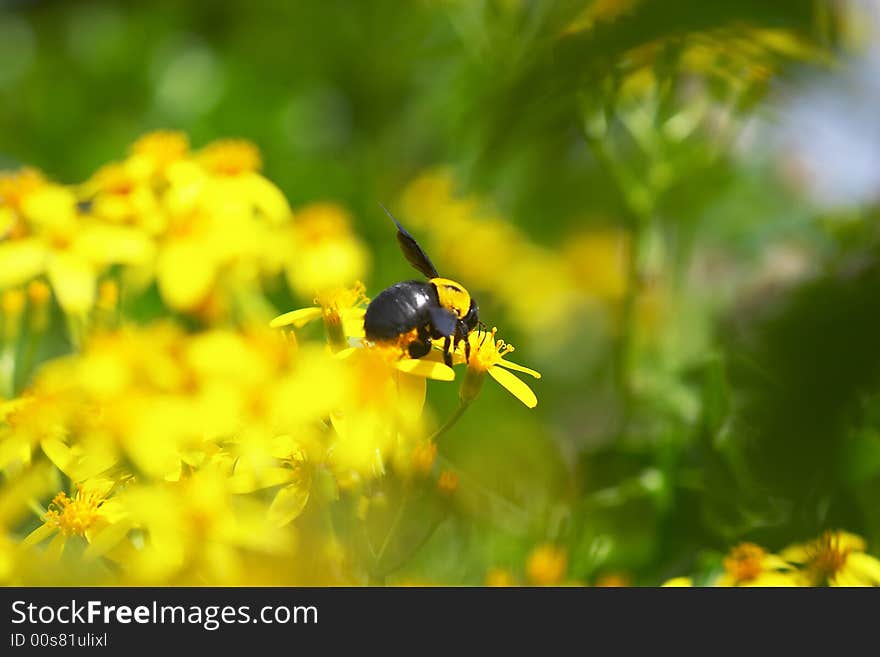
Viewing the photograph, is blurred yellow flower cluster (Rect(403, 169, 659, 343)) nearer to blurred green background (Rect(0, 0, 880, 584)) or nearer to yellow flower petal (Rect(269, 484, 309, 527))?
blurred green background (Rect(0, 0, 880, 584))

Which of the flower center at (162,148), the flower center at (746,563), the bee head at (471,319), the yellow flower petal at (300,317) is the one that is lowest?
the flower center at (746,563)

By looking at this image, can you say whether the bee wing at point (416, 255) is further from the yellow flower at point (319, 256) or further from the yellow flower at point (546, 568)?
the yellow flower at point (546, 568)

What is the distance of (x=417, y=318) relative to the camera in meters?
0.58

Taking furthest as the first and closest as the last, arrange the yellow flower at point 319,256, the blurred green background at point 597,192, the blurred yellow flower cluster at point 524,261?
1. the blurred yellow flower cluster at point 524,261
2. the yellow flower at point 319,256
3. the blurred green background at point 597,192

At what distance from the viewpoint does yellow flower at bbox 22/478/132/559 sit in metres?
0.52

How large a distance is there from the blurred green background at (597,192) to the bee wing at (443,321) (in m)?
0.10

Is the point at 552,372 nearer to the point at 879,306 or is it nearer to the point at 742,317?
the point at 742,317

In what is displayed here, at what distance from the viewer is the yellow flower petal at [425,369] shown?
0.53 m

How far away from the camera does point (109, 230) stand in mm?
637

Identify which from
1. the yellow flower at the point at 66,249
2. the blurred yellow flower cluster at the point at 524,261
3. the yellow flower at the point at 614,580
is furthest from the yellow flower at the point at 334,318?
the blurred yellow flower cluster at the point at 524,261

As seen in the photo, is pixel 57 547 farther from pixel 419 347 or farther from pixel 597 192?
pixel 597 192

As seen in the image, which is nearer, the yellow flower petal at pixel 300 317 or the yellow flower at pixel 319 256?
the yellow flower petal at pixel 300 317

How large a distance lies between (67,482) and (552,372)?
785mm

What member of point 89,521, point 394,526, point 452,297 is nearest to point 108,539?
point 89,521
